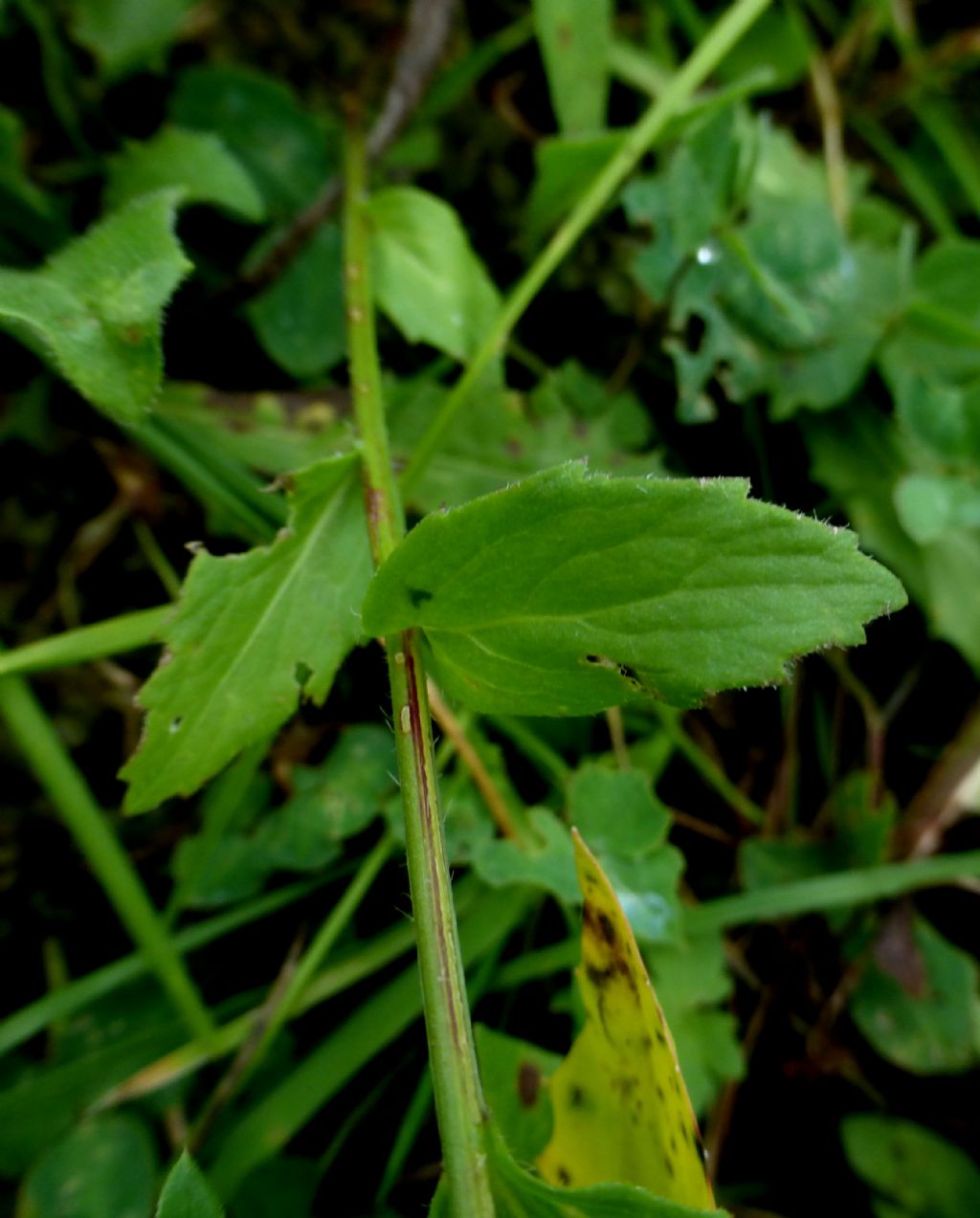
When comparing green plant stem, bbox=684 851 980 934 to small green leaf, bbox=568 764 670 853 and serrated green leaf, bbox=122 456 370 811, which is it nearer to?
small green leaf, bbox=568 764 670 853

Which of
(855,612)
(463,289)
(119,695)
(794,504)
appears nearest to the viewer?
(855,612)

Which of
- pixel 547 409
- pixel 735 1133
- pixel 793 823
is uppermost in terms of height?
pixel 547 409

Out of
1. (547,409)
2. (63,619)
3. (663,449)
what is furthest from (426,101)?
(63,619)

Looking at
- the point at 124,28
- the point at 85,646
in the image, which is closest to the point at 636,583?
the point at 85,646

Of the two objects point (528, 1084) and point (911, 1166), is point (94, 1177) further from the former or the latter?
point (911, 1166)

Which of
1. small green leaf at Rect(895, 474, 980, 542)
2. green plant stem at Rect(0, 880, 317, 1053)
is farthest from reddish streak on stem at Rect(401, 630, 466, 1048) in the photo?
small green leaf at Rect(895, 474, 980, 542)

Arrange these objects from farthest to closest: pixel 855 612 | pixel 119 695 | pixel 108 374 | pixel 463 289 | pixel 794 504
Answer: pixel 794 504 < pixel 119 695 < pixel 463 289 < pixel 108 374 < pixel 855 612

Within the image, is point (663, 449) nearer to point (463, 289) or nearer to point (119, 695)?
point (463, 289)
